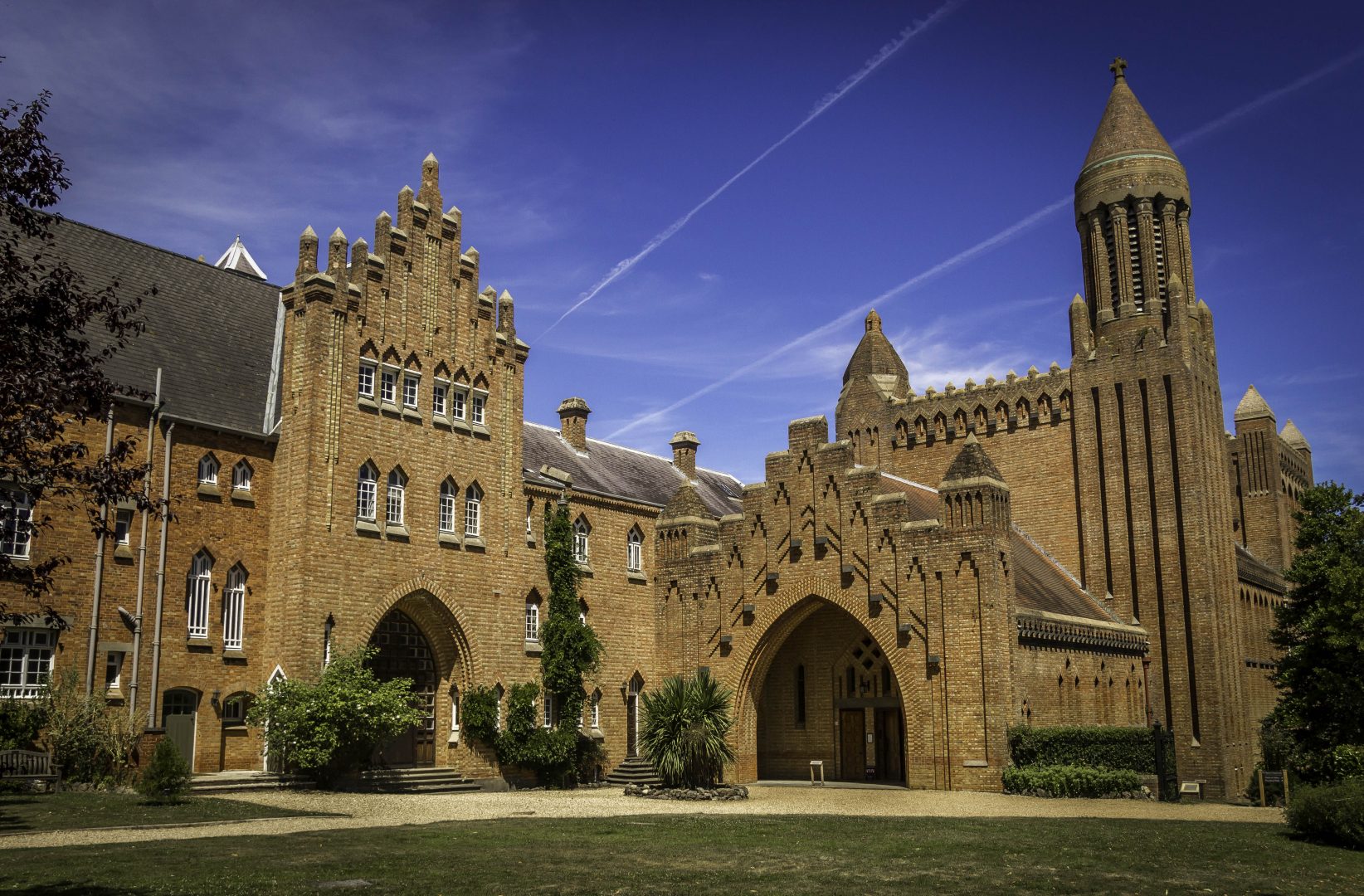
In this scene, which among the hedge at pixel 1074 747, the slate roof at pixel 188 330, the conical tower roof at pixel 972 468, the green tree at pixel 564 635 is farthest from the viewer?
the green tree at pixel 564 635

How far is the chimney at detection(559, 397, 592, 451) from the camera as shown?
147 feet

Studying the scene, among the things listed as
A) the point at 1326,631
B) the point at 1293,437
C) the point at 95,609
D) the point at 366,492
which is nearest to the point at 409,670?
the point at 366,492

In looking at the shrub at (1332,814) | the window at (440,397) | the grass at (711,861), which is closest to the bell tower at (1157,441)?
the grass at (711,861)

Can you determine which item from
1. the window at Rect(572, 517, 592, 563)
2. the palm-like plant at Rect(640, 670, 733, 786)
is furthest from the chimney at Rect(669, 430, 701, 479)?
the palm-like plant at Rect(640, 670, 733, 786)

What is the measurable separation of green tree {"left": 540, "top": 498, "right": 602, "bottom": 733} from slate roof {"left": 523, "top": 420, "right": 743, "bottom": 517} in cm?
176

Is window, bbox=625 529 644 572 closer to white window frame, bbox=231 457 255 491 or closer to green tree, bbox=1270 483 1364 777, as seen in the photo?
white window frame, bbox=231 457 255 491

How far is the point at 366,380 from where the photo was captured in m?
33.4

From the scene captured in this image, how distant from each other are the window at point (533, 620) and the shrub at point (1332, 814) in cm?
2275

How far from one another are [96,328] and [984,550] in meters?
24.0

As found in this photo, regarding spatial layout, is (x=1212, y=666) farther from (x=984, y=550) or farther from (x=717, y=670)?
(x=717, y=670)

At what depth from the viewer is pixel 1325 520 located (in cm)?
3014

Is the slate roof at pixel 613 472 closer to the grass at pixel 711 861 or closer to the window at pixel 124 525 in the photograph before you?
the window at pixel 124 525

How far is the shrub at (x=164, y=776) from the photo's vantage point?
76.5 ft

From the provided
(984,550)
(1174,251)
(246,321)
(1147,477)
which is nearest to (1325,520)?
(984,550)
